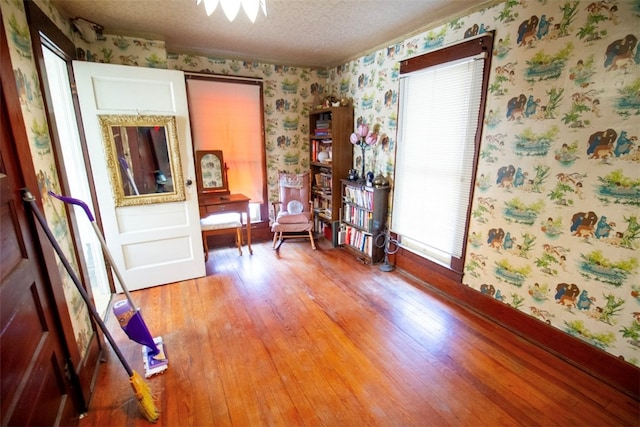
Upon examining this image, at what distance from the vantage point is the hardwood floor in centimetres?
154

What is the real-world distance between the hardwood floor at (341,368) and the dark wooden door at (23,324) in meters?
0.37

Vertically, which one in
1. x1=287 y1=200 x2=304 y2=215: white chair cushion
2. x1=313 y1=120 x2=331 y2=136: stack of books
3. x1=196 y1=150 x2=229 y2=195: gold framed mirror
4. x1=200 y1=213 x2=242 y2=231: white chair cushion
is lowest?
x1=200 y1=213 x2=242 y2=231: white chair cushion

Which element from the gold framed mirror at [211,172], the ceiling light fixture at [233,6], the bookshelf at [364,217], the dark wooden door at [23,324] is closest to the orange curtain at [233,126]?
the gold framed mirror at [211,172]

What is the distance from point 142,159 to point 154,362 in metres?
1.76

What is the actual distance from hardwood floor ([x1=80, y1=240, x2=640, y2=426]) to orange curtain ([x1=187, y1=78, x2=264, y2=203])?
1.67 m

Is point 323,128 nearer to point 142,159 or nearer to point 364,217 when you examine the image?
point 364,217

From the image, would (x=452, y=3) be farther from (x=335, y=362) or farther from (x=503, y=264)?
(x=335, y=362)

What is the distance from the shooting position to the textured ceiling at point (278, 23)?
7.22 ft

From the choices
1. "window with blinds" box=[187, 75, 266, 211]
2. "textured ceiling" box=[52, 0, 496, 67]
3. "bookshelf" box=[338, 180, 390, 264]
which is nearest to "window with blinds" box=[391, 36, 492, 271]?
"bookshelf" box=[338, 180, 390, 264]

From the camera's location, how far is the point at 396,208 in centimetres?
321

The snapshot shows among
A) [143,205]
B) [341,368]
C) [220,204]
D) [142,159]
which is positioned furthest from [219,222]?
[341,368]

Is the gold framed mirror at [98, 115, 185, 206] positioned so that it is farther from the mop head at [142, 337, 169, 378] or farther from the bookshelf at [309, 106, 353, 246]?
the bookshelf at [309, 106, 353, 246]

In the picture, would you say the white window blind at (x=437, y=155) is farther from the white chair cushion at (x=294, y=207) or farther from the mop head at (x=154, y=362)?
the mop head at (x=154, y=362)

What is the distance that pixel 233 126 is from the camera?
12.3 feet
